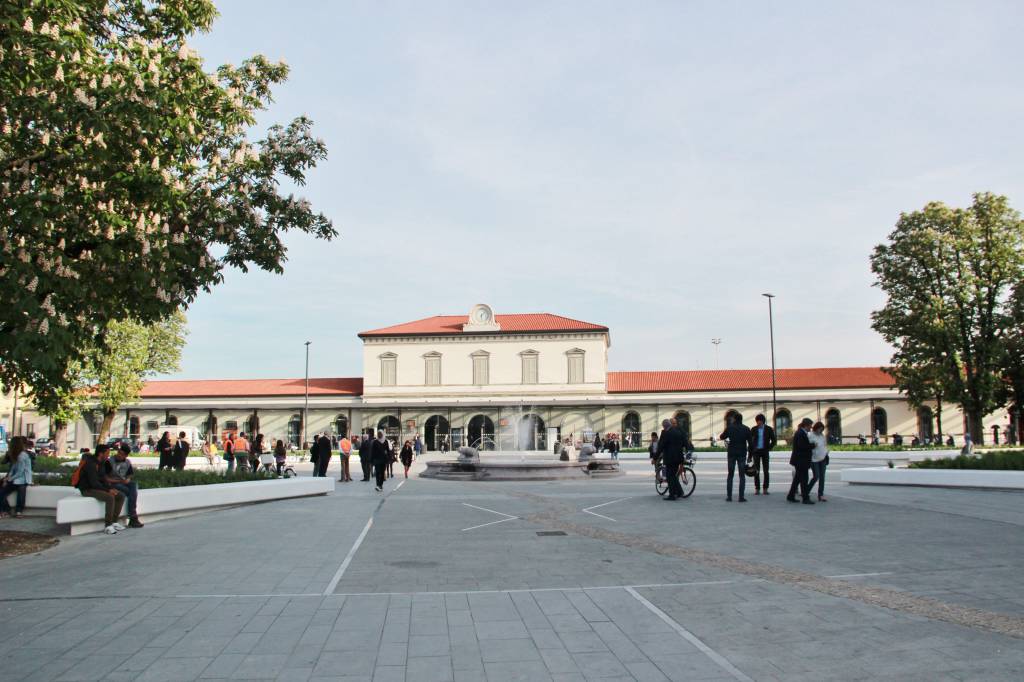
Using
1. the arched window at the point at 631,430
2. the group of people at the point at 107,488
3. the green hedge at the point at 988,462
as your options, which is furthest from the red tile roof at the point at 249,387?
the group of people at the point at 107,488

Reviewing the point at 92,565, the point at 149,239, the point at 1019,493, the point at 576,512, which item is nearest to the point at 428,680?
the point at 92,565

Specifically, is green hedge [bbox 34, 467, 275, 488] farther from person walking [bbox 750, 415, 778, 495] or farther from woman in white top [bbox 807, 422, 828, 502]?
woman in white top [bbox 807, 422, 828, 502]

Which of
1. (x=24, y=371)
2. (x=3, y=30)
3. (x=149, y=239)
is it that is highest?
(x=3, y=30)

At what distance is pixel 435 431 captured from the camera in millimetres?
61406

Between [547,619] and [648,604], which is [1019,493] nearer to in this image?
[648,604]

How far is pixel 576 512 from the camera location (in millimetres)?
14555

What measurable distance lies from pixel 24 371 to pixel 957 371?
41.1 m

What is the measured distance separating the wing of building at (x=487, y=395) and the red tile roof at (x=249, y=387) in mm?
170

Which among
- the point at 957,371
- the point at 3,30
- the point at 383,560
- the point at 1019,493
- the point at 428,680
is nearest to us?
the point at 428,680

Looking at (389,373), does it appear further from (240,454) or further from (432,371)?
(240,454)

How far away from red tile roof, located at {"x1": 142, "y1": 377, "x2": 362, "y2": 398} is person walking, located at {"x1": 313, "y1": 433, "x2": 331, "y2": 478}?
3935 cm

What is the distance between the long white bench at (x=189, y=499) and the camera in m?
12.3

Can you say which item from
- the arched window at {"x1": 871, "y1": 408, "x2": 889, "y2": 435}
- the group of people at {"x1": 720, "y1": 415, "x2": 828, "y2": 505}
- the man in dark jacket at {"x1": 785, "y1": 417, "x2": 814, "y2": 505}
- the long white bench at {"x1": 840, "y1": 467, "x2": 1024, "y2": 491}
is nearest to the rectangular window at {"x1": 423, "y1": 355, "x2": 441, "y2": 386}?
the arched window at {"x1": 871, "y1": 408, "x2": 889, "y2": 435}

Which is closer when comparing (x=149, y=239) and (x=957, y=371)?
(x=149, y=239)
